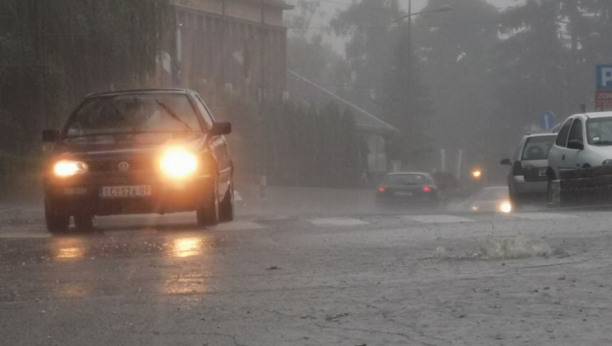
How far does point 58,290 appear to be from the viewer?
8.61 metres

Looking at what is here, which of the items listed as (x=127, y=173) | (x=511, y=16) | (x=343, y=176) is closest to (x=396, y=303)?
(x=127, y=173)

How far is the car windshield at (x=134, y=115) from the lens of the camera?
48.2 ft

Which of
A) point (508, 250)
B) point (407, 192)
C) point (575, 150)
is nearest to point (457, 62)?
point (407, 192)

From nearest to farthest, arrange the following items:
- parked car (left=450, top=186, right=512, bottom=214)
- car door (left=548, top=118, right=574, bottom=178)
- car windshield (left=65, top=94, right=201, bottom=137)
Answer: car windshield (left=65, top=94, right=201, bottom=137)
car door (left=548, top=118, right=574, bottom=178)
parked car (left=450, top=186, right=512, bottom=214)

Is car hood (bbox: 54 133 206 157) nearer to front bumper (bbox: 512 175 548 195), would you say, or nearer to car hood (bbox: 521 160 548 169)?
front bumper (bbox: 512 175 548 195)

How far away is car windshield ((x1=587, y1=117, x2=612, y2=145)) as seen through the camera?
21.0 metres

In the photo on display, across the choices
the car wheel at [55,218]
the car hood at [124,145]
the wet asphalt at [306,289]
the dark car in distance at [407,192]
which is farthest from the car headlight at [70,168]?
the dark car in distance at [407,192]

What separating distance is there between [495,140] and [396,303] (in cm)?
9176

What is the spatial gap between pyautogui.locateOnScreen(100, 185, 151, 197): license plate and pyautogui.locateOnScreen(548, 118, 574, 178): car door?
9583 mm

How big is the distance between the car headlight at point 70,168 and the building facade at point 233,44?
4599 cm

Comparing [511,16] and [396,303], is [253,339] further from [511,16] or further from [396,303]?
[511,16]

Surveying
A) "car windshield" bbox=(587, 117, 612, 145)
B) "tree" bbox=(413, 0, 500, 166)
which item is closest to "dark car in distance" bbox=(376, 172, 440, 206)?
"car windshield" bbox=(587, 117, 612, 145)

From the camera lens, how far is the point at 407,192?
40.7m

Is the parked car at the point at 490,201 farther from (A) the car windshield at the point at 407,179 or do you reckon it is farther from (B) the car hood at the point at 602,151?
(B) the car hood at the point at 602,151
